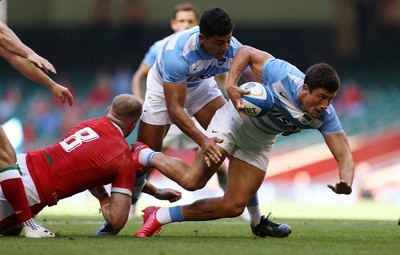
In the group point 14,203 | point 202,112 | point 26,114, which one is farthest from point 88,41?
point 14,203

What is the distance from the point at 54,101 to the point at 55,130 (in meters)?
0.82

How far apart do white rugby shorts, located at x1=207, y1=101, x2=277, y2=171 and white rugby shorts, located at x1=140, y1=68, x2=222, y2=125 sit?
0.87m

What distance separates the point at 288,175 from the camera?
727 inches

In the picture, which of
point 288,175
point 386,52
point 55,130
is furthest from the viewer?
point 386,52

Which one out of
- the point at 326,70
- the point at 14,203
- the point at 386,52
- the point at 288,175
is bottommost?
the point at 288,175

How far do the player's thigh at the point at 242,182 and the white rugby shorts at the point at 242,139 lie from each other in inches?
1.9

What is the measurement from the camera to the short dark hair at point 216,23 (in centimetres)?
724

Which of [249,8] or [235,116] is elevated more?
[235,116]

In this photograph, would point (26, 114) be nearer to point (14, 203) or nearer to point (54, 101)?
point (54, 101)

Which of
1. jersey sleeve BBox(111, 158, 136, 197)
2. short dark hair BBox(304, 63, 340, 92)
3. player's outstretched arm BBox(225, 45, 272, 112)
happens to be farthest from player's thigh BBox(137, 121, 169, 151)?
short dark hair BBox(304, 63, 340, 92)

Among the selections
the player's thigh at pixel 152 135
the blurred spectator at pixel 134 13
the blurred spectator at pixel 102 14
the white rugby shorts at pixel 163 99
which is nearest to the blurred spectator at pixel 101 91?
the blurred spectator at pixel 102 14

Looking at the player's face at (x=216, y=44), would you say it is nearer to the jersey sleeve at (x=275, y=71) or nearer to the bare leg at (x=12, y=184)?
the jersey sleeve at (x=275, y=71)

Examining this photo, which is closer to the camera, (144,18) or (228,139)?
(228,139)

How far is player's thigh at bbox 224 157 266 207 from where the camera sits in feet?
24.3
